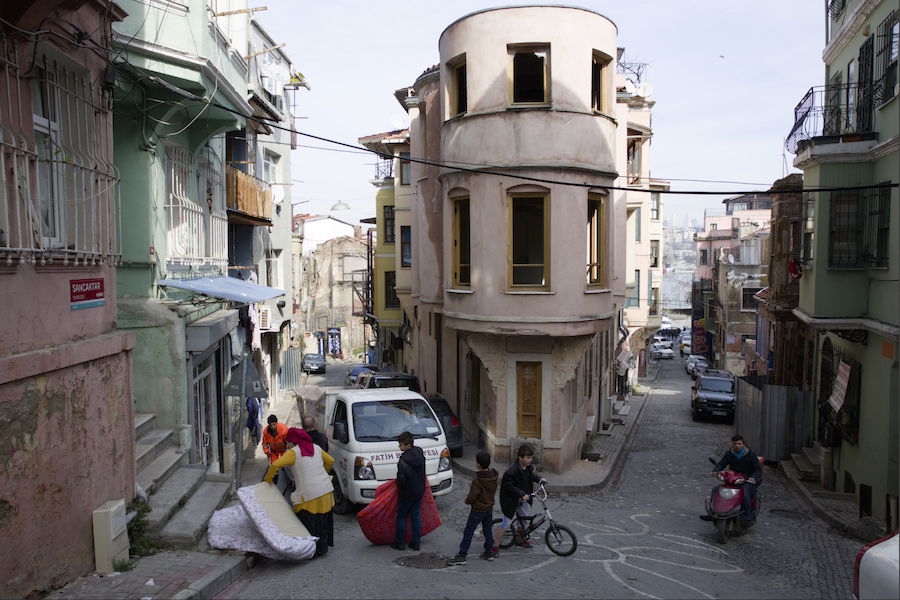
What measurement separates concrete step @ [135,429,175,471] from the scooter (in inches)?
333

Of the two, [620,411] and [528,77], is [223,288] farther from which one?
[620,411]

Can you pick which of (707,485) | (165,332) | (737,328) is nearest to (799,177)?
(707,485)

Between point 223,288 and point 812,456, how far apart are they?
45.2 ft

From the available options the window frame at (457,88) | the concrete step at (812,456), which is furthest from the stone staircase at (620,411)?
the window frame at (457,88)

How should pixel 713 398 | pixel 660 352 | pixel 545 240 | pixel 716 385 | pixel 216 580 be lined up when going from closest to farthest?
1. pixel 216 580
2. pixel 545 240
3. pixel 713 398
4. pixel 716 385
5. pixel 660 352

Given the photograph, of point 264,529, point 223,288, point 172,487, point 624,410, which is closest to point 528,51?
point 223,288

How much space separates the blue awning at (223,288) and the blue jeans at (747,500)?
8601 millimetres

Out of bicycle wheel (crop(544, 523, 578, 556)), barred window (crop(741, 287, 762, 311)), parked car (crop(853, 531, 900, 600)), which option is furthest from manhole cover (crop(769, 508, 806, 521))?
barred window (crop(741, 287, 762, 311))

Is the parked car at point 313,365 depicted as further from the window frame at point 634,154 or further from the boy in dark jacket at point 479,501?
the boy in dark jacket at point 479,501

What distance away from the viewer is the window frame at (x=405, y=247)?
26.3 metres

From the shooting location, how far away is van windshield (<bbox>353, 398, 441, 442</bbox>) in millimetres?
12008

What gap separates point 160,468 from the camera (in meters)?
10.2

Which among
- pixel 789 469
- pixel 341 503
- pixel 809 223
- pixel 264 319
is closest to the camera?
pixel 341 503

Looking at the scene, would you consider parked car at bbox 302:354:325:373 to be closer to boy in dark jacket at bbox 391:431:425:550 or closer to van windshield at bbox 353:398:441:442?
van windshield at bbox 353:398:441:442
